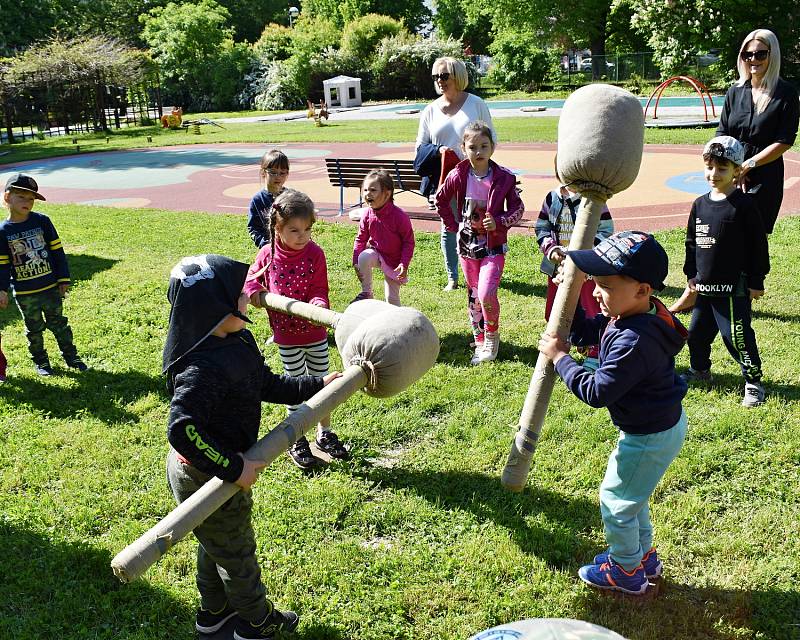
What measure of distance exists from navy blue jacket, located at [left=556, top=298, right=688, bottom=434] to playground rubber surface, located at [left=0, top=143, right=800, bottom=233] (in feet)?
21.2

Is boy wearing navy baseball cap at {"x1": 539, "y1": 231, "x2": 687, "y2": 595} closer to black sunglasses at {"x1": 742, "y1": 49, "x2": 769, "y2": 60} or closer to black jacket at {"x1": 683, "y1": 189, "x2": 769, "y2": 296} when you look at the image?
black jacket at {"x1": 683, "y1": 189, "x2": 769, "y2": 296}

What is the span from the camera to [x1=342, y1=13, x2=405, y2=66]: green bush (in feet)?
170

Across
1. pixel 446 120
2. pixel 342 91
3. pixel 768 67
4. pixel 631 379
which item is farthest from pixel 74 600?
pixel 342 91

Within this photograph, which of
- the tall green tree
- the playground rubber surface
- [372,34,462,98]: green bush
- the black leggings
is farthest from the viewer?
the tall green tree

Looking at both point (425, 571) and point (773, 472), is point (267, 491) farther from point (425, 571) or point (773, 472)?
point (773, 472)

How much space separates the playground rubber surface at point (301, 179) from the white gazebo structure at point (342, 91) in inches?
906

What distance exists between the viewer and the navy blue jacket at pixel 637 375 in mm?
3049

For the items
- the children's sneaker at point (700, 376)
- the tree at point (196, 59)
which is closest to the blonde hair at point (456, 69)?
the children's sneaker at point (700, 376)

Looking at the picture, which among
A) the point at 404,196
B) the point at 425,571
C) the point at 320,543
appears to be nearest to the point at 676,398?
the point at 425,571

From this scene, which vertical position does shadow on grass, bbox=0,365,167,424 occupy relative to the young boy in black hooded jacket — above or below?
below

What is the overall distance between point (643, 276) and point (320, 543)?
2.37 metres

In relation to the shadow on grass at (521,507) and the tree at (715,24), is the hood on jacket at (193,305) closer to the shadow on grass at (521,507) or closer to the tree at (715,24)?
the shadow on grass at (521,507)

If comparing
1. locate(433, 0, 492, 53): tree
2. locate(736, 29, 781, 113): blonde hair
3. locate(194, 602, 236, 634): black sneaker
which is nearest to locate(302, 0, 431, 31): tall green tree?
locate(433, 0, 492, 53): tree

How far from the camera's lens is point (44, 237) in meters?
6.40
